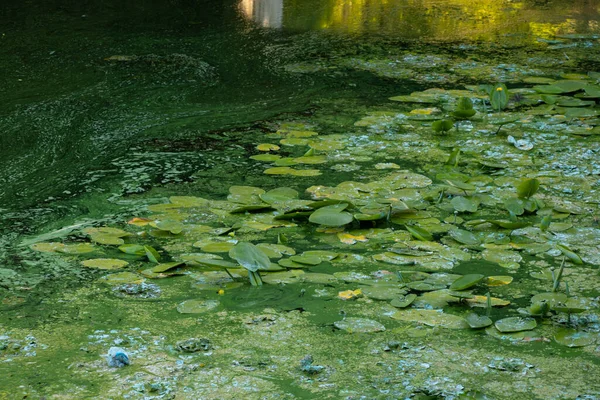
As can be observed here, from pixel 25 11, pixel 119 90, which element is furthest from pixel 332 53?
pixel 25 11

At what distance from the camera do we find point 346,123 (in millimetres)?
3033

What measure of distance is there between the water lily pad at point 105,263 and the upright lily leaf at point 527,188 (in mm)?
1049

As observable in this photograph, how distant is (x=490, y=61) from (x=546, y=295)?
251 centimetres

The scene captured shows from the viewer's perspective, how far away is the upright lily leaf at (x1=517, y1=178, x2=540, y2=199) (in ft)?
7.20

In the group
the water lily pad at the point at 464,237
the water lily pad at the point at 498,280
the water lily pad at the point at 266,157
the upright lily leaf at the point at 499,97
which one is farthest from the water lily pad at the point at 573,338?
the upright lily leaf at the point at 499,97

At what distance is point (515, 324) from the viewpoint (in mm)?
1556

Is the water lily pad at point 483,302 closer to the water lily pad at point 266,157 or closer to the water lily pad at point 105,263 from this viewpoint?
the water lily pad at point 105,263

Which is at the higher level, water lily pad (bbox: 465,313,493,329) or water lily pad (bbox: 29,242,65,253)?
water lily pad (bbox: 465,313,493,329)

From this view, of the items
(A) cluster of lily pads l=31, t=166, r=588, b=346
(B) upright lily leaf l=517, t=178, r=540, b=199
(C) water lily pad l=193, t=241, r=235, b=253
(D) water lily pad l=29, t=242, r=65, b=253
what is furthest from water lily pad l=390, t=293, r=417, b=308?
(D) water lily pad l=29, t=242, r=65, b=253

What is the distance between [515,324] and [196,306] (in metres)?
0.61

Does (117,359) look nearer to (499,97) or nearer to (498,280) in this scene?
(498,280)

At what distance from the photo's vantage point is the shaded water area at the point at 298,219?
1429mm

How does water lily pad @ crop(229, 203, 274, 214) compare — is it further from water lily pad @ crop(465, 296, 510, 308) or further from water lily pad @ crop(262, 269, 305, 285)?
water lily pad @ crop(465, 296, 510, 308)

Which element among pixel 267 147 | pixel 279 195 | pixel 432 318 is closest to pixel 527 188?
pixel 279 195
